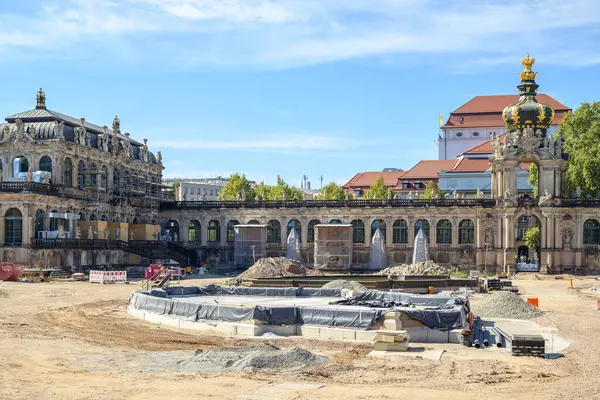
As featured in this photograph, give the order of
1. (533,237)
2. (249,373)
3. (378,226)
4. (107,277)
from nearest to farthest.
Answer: (249,373) < (107,277) < (378,226) < (533,237)

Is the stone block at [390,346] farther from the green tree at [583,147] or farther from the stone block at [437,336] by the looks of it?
the green tree at [583,147]

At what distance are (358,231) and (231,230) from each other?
51.4 ft

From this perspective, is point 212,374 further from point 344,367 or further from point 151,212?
point 151,212

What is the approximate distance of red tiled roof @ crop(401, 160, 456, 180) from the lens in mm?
146750

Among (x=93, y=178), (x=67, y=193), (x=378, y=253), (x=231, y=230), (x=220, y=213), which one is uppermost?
(x=93, y=178)

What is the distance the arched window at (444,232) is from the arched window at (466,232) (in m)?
1.14

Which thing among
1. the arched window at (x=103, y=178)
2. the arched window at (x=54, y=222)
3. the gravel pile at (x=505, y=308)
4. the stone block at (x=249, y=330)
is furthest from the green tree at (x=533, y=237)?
the stone block at (x=249, y=330)

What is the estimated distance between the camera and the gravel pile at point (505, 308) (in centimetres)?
4585

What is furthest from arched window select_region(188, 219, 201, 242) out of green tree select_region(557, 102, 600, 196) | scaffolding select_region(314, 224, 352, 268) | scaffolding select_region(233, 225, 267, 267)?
green tree select_region(557, 102, 600, 196)

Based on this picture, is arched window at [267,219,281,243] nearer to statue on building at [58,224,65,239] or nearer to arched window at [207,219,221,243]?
arched window at [207,219,221,243]

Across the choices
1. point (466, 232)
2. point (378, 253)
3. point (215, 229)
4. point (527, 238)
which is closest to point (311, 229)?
point (378, 253)

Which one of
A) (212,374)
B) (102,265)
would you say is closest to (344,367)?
(212,374)

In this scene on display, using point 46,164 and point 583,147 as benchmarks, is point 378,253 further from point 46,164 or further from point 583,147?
point 46,164

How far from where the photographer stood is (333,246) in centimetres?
9269
